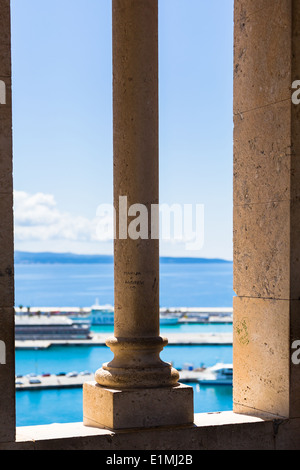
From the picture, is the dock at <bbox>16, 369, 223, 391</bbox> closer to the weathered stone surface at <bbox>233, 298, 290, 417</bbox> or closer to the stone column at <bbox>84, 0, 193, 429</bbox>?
the weathered stone surface at <bbox>233, 298, 290, 417</bbox>

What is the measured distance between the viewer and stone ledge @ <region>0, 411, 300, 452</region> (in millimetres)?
11500

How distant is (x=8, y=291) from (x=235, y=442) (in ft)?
15.5

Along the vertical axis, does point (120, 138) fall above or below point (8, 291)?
above

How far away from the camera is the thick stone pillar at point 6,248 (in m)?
11.1

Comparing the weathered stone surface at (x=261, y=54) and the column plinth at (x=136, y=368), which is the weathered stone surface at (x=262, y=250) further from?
the column plinth at (x=136, y=368)

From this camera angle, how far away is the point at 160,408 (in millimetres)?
12438

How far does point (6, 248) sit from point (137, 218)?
2.47 meters

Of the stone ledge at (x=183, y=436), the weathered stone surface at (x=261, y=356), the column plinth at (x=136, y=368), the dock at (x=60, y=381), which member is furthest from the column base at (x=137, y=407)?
the dock at (x=60, y=381)

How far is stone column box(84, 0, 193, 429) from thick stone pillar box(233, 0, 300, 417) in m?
1.69

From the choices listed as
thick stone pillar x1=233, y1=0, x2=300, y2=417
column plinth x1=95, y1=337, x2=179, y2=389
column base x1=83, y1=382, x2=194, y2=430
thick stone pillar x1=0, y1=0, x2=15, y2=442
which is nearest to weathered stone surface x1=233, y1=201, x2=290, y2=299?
thick stone pillar x1=233, y1=0, x2=300, y2=417

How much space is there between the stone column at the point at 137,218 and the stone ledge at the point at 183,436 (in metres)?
0.36

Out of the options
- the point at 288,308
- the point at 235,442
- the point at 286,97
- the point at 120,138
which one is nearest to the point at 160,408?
the point at 235,442

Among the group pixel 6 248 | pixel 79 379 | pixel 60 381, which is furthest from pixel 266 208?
pixel 60 381

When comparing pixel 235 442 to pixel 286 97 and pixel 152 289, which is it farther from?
pixel 286 97
